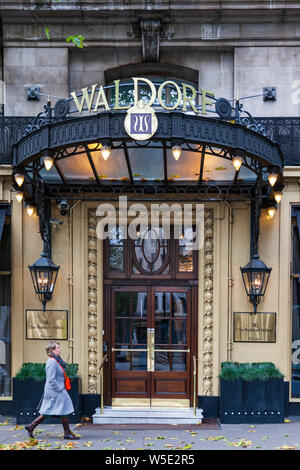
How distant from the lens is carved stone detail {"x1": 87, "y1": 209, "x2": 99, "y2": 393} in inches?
384

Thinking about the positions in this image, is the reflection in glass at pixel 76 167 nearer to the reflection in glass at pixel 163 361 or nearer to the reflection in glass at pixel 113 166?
the reflection in glass at pixel 113 166

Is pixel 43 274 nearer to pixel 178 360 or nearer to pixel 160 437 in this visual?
pixel 178 360

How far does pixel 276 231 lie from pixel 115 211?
3392mm

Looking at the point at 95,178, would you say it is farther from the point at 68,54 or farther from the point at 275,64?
the point at 275,64

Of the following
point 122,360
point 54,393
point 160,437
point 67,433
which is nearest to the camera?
point 54,393

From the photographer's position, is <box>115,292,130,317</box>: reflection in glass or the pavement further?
<box>115,292,130,317</box>: reflection in glass

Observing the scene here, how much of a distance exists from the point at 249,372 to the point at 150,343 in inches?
82.2

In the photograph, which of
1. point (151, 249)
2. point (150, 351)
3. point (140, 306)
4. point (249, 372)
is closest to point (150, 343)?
point (150, 351)

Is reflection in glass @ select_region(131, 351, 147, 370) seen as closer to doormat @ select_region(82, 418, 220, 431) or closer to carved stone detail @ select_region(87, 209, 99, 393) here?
→ carved stone detail @ select_region(87, 209, 99, 393)

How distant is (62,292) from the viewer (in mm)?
9781

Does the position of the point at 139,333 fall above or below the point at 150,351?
above

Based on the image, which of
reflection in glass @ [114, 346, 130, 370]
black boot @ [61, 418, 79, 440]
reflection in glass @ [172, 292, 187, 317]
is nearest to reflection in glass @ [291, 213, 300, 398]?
reflection in glass @ [172, 292, 187, 317]

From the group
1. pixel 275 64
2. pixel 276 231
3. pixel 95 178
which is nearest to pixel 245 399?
pixel 276 231

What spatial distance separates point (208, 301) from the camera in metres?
9.75
